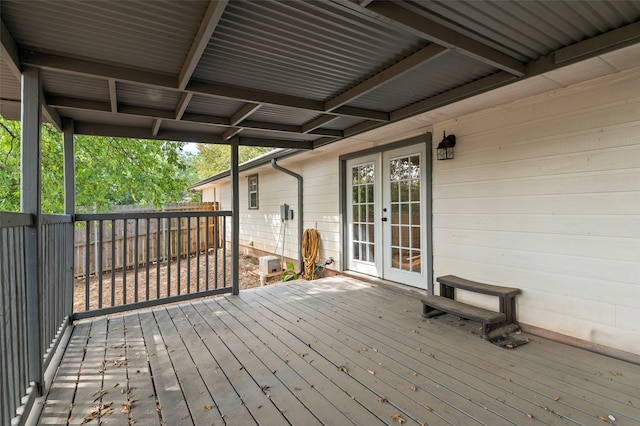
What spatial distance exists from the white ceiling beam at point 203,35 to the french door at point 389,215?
2978 millimetres

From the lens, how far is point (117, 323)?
3.44m

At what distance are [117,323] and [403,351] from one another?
300 centimetres

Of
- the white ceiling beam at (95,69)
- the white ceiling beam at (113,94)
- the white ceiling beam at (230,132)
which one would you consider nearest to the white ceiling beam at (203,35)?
the white ceiling beam at (95,69)

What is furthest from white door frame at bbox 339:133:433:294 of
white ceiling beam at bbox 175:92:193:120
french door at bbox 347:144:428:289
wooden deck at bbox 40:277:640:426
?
white ceiling beam at bbox 175:92:193:120

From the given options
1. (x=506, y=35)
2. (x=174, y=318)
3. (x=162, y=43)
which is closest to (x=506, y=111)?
(x=506, y=35)

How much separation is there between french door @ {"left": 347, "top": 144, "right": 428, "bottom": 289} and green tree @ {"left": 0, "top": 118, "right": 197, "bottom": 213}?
385 centimetres

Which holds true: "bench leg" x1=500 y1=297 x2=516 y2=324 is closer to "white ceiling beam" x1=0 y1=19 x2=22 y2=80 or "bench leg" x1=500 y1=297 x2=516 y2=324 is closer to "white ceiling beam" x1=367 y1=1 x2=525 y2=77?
"white ceiling beam" x1=367 y1=1 x2=525 y2=77

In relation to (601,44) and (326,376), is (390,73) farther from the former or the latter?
(326,376)

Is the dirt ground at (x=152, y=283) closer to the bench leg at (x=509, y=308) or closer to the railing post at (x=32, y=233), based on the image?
the railing post at (x=32, y=233)

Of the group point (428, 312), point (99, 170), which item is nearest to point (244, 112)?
point (428, 312)

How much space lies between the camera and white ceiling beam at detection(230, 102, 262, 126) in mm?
3223

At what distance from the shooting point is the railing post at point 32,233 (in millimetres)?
2037

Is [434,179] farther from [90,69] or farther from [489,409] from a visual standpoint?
[90,69]

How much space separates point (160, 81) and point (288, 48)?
1129 mm
